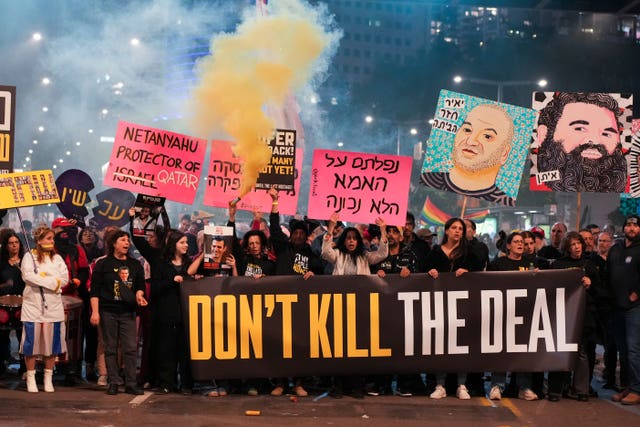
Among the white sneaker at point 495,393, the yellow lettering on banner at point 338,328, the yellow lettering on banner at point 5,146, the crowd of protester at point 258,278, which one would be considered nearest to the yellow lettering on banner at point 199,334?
the crowd of protester at point 258,278

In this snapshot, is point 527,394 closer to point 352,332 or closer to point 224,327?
point 352,332

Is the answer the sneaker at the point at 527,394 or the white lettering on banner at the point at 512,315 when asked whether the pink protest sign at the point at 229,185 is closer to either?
the white lettering on banner at the point at 512,315

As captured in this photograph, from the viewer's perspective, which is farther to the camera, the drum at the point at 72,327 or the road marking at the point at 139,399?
the drum at the point at 72,327

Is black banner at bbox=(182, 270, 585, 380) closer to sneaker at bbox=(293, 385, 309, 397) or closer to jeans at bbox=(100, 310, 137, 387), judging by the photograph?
sneaker at bbox=(293, 385, 309, 397)

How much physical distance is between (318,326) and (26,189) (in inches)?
147

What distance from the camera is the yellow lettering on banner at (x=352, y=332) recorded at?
30.7 ft

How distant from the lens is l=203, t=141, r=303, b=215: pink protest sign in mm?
12133

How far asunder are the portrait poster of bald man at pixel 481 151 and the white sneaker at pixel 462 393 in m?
3.19

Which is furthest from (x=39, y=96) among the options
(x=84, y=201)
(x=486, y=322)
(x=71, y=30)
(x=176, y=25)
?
(x=486, y=322)

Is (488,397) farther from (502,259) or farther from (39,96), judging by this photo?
(39,96)

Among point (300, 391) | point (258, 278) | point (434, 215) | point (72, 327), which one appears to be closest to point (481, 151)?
point (258, 278)

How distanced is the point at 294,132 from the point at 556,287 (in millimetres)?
4245

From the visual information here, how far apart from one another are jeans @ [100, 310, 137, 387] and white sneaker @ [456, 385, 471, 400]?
3451 millimetres

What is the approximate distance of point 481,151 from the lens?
11844 mm
